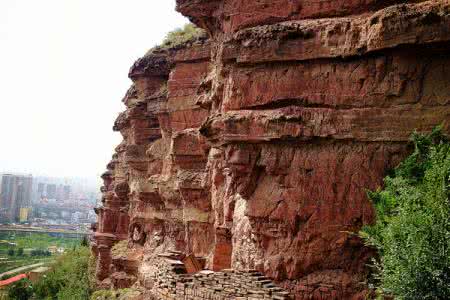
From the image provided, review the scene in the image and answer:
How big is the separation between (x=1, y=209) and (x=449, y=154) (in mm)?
142668

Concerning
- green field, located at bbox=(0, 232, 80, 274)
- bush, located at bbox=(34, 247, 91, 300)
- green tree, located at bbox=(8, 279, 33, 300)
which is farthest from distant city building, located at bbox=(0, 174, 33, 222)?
green tree, located at bbox=(8, 279, 33, 300)

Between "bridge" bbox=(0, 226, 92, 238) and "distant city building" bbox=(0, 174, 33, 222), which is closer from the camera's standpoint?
"bridge" bbox=(0, 226, 92, 238)

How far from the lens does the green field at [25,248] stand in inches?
3462

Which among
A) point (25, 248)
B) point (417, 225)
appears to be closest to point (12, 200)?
point (25, 248)

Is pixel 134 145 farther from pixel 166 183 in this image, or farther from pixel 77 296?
pixel 77 296

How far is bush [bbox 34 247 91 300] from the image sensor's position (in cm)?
4889

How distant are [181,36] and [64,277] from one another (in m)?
30.9

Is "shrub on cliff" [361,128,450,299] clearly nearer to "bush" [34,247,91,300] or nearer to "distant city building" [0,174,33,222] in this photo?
"bush" [34,247,91,300]

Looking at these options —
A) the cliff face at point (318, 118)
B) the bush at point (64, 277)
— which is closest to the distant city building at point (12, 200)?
the bush at point (64, 277)

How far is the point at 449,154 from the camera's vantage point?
1241cm

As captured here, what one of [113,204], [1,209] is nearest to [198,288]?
[113,204]

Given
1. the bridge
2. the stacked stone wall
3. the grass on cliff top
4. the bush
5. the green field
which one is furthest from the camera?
the bridge

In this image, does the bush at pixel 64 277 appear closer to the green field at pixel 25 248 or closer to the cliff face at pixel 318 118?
the green field at pixel 25 248

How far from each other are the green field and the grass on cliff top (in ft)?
166
